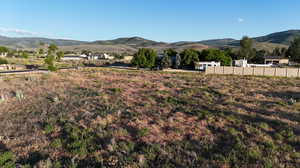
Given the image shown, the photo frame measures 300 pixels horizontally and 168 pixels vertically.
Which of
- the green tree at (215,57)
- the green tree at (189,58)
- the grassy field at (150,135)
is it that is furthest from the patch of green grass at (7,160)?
the green tree at (215,57)

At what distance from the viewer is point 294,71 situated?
138 ft

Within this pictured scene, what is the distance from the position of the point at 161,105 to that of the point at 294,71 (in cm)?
4406

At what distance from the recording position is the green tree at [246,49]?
232ft

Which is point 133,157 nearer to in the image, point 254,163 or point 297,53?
point 254,163

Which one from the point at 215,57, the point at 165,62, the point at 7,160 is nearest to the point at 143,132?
the point at 7,160

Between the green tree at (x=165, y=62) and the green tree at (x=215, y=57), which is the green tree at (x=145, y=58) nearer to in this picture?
the green tree at (x=165, y=62)

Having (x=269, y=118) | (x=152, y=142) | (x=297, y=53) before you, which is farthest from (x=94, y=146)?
(x=297, y=53)

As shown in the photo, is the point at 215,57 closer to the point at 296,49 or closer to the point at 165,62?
the point at 165,62

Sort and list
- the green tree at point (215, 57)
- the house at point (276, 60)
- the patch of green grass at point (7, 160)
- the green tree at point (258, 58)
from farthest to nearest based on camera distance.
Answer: the green tree at point (258, 58) → the house at point (276, 60) → the green tree at point (215, 57) → the patch of green grass at point (7, 160)

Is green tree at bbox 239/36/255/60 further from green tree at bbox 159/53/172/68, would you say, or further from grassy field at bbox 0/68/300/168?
grassy field at bbox 0/68/300/168

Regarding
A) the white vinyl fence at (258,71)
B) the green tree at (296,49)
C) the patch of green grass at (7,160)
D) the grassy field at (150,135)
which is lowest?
the patch of green grass at (7,160)

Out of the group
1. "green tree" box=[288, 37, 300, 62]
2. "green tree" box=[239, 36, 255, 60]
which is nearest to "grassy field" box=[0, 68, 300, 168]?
"green tree" box=[239, 36, 255, 60]

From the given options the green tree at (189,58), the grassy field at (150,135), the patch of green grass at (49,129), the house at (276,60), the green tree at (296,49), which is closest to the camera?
the grassy field at (150,135)

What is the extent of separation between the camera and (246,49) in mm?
72375
